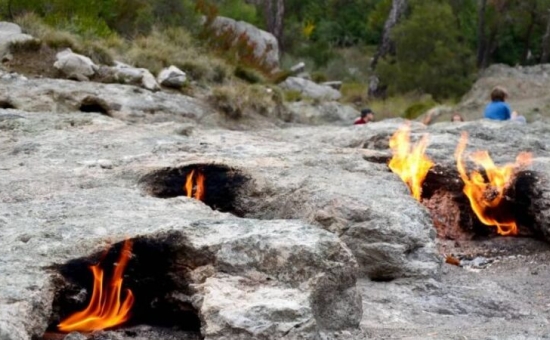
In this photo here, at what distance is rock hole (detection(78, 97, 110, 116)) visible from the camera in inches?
443

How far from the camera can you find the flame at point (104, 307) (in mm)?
4840

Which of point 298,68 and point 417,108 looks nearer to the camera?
point 417,108

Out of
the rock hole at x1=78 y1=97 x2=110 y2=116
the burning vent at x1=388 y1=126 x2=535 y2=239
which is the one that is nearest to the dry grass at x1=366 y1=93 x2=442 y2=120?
the rock hole at x1=78 y1=97 x2=110 y2=116

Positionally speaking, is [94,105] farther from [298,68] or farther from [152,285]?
[298,68]

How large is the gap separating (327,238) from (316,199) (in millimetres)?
1734

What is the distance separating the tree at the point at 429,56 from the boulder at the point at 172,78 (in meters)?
9.37

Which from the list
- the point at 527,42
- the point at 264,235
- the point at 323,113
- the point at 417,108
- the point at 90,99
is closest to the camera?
the point at 264,235

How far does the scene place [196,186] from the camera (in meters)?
7.10

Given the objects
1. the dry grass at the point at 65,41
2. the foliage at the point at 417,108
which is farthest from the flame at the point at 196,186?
the foliage at the point at 417,108

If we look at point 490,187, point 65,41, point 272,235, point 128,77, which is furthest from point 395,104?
point 272,235

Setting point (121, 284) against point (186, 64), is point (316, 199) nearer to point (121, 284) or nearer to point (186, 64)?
point (121, 284)

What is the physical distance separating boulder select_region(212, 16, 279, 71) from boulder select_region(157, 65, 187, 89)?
5737mm

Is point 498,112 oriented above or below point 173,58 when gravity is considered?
above

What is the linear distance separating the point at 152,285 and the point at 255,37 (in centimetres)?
1927
